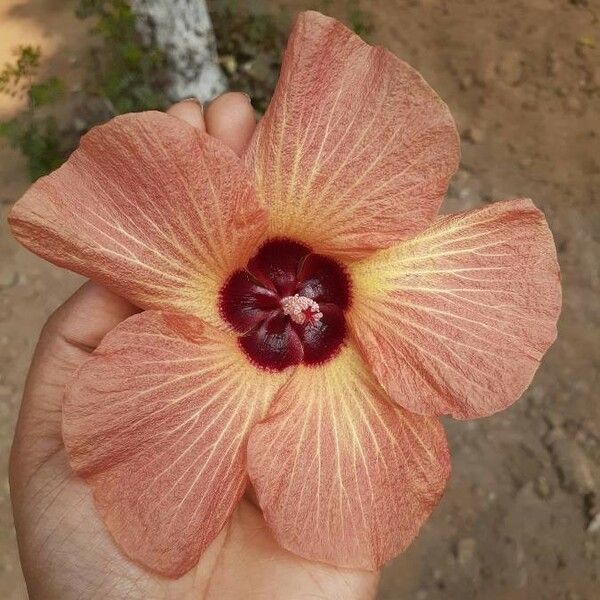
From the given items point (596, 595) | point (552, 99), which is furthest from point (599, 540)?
point (552, 99)

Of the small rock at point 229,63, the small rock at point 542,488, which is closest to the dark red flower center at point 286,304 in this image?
the small rock at point 542,488

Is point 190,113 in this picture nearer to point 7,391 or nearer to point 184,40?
point 184,40

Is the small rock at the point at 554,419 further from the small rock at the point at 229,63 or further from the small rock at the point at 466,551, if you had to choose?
the small rock at the point at 229,63

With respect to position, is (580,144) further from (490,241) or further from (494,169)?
(490,241)

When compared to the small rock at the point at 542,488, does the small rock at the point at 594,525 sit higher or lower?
lower

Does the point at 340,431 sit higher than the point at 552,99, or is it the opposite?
the point at 340,431

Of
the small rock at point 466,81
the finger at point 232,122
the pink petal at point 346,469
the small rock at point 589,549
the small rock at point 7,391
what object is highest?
the finger at point 232,122
